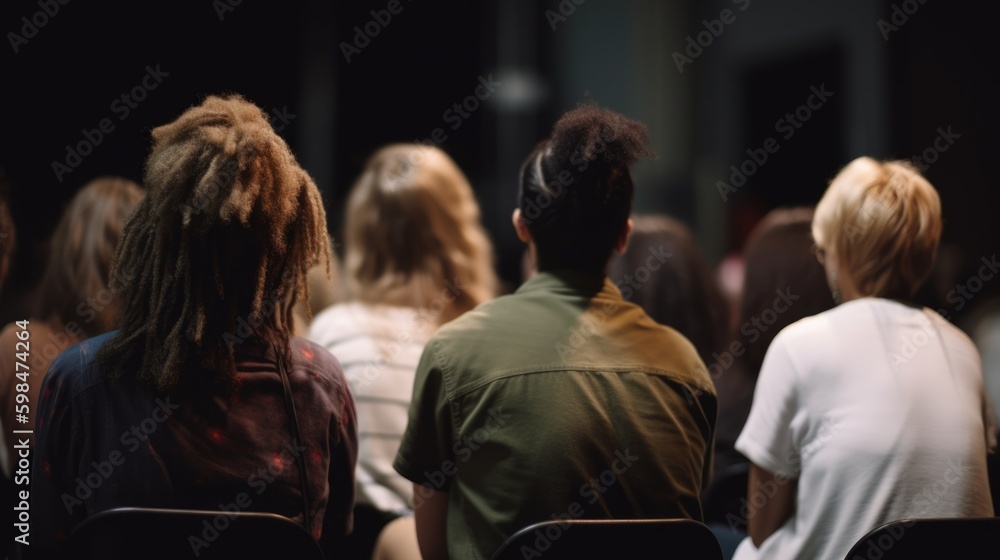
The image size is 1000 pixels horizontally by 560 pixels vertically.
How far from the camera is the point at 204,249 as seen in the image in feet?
4.74

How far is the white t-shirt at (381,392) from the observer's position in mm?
2209

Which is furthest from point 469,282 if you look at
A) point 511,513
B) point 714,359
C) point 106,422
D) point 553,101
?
point 553,101

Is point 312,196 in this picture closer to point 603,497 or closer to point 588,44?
point 603,497

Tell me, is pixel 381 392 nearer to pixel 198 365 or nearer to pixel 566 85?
pixel 198 365

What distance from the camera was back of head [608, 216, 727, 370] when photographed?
103 inches

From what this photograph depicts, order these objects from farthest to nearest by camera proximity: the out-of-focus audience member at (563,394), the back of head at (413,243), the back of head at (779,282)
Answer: the back of head at (779,282) < the back of head at (413,243) < the out-of-focus audience member at (563,394)

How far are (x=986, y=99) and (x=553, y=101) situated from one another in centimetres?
283

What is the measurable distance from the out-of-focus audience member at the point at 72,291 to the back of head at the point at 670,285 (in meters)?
1.37

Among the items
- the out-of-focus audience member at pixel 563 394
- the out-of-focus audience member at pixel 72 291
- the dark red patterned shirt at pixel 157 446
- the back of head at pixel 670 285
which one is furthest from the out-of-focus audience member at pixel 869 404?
the out-of-focus audience member at pixel 72 291

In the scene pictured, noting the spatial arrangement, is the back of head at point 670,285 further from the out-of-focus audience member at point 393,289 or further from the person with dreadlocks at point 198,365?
the person with dreadlocks at point 198,365

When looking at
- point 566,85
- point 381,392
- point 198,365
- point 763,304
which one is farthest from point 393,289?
point 566,85

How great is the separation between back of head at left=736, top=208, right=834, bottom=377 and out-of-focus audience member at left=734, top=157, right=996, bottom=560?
1.92 feet

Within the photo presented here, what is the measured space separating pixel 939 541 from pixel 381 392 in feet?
4.20

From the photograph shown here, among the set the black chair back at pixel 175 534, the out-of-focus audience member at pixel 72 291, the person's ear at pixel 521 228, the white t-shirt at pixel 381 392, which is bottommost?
the white t-shirt at pixel 381 392
